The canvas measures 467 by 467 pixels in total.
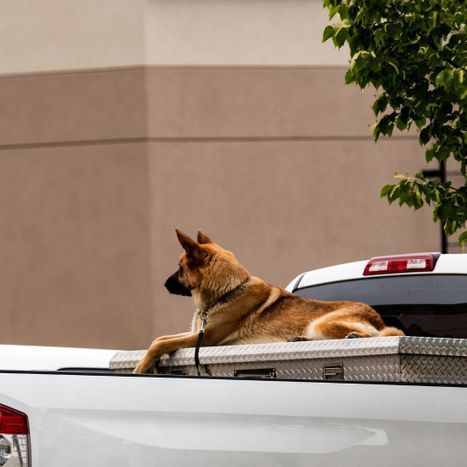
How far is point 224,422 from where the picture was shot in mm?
3465

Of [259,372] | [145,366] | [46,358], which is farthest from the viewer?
[46,358]

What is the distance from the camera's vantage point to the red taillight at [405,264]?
6199 millimetres

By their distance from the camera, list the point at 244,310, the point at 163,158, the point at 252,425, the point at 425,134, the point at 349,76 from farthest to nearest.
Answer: the point at 163,158
the point at 425,134
the point at 349,76
the point at 244,310
the point at 252,425

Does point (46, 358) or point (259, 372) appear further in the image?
point (46, 358)

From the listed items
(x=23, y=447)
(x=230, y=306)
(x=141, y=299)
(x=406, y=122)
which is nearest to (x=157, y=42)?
(x=141, y=299)

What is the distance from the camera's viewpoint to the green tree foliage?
693cm

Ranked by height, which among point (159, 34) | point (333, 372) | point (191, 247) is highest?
point (159, 34)

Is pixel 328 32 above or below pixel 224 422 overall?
above

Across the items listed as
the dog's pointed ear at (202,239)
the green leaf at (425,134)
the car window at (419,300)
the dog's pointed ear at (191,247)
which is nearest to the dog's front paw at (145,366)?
the dog's pointed ear at (191,247)

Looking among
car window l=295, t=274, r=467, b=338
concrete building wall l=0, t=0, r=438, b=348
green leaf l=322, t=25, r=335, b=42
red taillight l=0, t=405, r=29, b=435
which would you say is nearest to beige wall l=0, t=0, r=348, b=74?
concrete building wall l=0, t=0, r=438, b=348

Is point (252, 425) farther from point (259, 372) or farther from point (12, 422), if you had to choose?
point (12, 422)

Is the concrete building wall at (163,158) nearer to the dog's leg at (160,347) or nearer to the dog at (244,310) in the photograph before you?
the dog at (244,310)

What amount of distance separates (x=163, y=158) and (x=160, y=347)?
12408mm

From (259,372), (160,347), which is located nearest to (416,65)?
(160,347)
